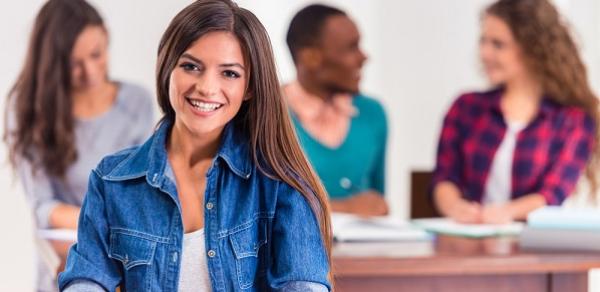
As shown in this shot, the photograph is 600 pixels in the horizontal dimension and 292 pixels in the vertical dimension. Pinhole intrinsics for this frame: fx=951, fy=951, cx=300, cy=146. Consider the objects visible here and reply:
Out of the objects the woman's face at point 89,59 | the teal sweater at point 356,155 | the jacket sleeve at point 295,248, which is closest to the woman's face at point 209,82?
the jacket sleeve at point 295,248

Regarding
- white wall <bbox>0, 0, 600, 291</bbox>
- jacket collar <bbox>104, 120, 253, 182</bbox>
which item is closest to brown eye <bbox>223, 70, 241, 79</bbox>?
jacket collar <bbox>104, 120, 253, 182</bbox>

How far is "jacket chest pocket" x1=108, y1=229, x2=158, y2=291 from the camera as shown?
4.59ft

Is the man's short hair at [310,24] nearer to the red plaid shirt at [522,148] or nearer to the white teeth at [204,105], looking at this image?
the red plaid shirt at [522,148]

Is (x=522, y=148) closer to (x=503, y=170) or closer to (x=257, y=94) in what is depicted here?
(x=503, y=170)

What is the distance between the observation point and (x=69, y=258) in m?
1.43

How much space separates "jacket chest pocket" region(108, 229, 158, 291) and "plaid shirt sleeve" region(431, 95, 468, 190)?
1.86 metres

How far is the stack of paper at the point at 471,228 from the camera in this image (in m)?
2.63

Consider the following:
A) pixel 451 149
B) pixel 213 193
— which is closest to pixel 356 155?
pixel 451 149

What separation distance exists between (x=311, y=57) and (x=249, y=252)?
1.68 m

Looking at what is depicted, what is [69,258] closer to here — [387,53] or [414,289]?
[414,289]

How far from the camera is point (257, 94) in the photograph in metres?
1.41

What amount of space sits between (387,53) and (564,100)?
6.43 ft

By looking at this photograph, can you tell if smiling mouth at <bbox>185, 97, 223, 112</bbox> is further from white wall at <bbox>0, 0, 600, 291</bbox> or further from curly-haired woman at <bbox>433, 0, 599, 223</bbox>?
white wall at <bbox>0, 0, 600, 291</bbox>

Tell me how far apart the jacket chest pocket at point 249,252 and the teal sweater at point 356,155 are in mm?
1558
